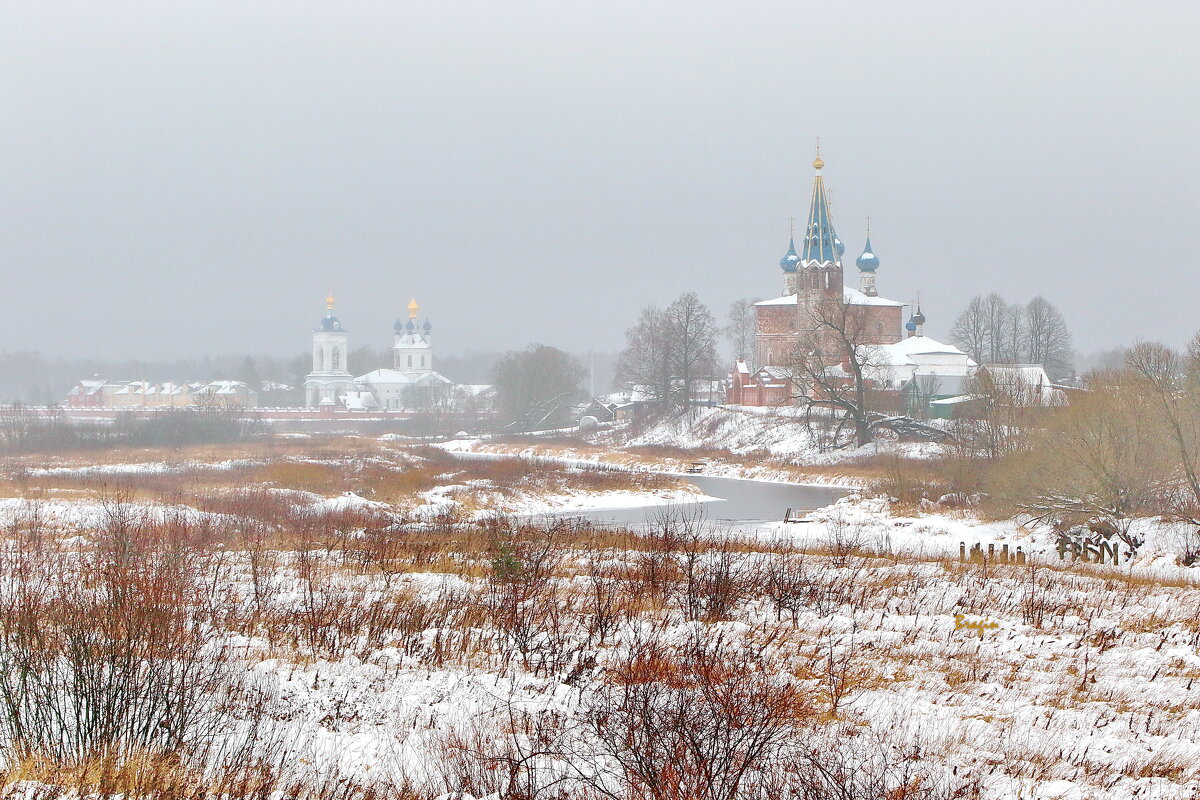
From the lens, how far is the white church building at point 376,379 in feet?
343

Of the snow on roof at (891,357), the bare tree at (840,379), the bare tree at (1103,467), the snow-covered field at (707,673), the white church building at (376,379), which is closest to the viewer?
the snow-covered field at (707,673)

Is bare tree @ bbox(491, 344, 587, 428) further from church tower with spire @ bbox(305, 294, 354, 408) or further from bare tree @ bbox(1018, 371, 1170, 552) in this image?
bare tree @ bbox(1018, 371, 1170, 552)

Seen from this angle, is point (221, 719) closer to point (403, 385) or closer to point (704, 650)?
point (704, 650)

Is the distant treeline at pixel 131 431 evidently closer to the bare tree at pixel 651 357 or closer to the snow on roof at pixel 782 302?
the bare tree at pixel 651 357

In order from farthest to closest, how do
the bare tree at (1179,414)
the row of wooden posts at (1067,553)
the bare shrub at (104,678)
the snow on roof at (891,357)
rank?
the snow on roof at (891,357) → the bare tree at (1179,414) → the row of wooden posts at (1067,553) → the bare shrub at (104,678)

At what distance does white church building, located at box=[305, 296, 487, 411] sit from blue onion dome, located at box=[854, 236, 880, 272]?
3947 centimetres

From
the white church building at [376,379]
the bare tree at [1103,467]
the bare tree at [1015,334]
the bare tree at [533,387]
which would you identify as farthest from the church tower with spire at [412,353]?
the bare tree at [1103,467]

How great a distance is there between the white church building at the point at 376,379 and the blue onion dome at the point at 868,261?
3947cm

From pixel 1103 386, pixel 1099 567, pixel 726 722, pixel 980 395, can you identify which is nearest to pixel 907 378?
pixel 980 395

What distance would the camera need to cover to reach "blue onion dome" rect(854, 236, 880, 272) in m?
80.8

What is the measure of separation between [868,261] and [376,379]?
57116mm

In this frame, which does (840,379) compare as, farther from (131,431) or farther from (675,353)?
(131,431)

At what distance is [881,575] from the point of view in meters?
13.3

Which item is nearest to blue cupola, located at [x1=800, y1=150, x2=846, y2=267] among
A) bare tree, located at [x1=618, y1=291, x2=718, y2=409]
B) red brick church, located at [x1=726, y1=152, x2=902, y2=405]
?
red brick church, located at [x1=726, y1=152, x2=902, y2=405]
